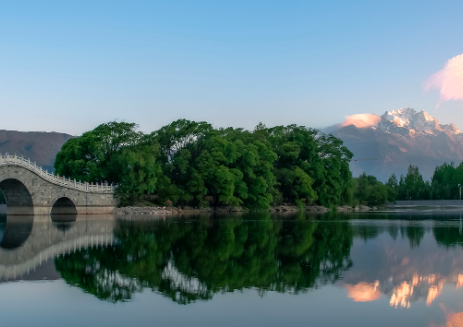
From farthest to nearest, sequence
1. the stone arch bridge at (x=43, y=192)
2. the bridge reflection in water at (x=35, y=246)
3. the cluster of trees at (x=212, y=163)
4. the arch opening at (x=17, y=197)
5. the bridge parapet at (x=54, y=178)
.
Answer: the cluster of trees at (x=212, y=163), the arch opening at (x=17, y=197), the stone arch bridge at (x=43, y=192), the bridge parapet at (x=54, y=178), the bridge reflection in water at (x=35, y=246)

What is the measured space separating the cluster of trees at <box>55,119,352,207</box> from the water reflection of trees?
29.7 m

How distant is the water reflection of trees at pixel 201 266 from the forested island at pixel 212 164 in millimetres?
29601

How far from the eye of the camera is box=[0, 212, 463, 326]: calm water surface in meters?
8.75

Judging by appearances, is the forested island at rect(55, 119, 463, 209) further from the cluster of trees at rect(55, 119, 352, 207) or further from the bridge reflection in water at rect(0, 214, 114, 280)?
the bridge reflection in water at rect(0, 214, 114, 280)

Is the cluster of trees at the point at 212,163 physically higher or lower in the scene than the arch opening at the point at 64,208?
higher

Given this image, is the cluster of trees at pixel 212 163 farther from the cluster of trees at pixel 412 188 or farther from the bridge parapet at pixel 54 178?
the cluster of trees at pixel 412 188

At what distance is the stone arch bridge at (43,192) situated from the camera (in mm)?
39719

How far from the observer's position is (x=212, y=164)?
55938mm

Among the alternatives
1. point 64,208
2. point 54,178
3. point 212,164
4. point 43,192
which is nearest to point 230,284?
point 43,192

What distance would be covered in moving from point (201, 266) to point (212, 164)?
4192 centimetres

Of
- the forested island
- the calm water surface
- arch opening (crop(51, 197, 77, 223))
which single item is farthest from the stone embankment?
the calm water surface

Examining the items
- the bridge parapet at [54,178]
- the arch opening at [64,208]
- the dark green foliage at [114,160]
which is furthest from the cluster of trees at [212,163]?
the arch opening at [64,208]

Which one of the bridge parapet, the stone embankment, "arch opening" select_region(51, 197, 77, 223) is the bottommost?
the stone embankment

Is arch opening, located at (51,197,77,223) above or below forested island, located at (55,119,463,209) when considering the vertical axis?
below
